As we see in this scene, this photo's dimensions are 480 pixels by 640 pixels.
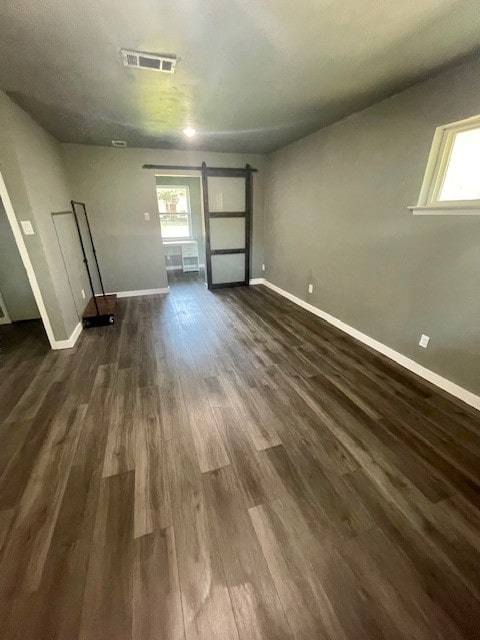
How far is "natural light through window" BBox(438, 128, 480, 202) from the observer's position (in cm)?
189

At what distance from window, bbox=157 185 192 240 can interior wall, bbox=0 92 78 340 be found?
3.33m

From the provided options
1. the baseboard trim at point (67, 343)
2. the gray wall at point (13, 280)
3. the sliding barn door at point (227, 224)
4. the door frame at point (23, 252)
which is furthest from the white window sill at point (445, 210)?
the gray wall at point (13, 280)

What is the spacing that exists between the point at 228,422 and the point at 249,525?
0.69 meters

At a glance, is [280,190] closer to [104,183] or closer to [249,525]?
[104,183]

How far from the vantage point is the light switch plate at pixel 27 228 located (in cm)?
244

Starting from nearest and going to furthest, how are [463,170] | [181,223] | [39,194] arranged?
[463,170] < [39,194] < [181,223]

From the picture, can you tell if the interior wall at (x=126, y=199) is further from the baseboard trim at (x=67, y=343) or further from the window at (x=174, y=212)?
the window at (x=174, y=212)

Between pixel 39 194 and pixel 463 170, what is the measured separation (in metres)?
3.90

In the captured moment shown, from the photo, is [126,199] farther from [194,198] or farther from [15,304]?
[194,198]

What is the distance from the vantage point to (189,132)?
3.25m

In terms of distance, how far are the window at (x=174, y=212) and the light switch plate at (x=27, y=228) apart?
14.0ft

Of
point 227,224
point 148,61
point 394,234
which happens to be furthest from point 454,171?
point 227,224

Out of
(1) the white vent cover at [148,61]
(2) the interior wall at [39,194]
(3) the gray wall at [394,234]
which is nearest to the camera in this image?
(1) the white vent cover at [148,61]

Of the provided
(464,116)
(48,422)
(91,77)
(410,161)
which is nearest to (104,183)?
(91,77)
